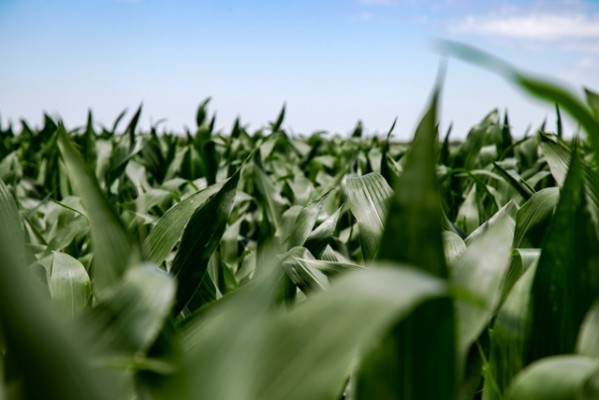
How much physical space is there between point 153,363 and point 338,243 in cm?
91

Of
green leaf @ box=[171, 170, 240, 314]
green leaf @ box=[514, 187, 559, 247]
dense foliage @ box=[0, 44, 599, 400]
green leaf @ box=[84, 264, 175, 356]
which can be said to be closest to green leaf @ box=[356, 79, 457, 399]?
dense foliage @ box=[0, 44, 599, 400]

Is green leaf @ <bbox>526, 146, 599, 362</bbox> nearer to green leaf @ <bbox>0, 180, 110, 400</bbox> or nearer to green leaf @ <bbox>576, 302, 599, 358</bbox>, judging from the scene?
green leaf @ <bbox>576, 302, 599, 358</bbox>

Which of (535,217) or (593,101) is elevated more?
(593,101)

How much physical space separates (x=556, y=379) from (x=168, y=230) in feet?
1.40

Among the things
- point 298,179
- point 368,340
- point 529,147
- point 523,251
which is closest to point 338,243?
point 298,179

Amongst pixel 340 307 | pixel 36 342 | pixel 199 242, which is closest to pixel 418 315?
pixel 340 307

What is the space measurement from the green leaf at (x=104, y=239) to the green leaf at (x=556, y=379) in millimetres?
248

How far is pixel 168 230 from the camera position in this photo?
2.28 ft

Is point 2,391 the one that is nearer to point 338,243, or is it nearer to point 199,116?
point 338,243

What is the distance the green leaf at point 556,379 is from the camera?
0.36 meters

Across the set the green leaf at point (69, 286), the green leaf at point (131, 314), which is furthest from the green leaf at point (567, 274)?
the green leaf at point (69, 286)

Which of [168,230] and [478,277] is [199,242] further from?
[478,277]

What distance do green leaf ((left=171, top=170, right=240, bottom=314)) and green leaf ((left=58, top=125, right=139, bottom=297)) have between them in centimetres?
15

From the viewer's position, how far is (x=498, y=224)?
0.48 m
